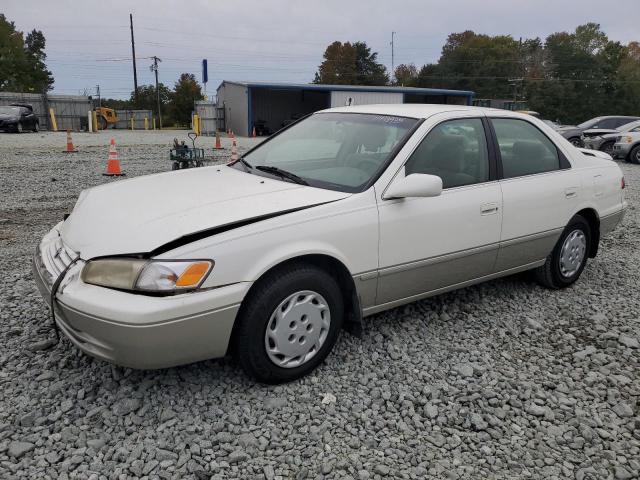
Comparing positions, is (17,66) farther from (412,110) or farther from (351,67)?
(412,110)

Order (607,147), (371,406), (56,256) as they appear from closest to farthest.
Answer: (371,406) < (56,256) < (607,147)

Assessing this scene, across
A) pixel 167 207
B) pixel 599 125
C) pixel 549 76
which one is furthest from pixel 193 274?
pixel 549 76

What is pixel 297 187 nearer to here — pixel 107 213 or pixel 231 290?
pixel 231 290

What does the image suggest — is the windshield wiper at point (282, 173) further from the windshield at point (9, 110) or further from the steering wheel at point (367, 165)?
the windshield at point (9, 110)

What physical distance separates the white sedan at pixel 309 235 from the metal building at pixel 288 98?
30.7m

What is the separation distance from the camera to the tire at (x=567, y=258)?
4.56m

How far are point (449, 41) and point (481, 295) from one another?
299 ft

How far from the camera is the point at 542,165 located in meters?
4.36

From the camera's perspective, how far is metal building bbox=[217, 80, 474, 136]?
116ft

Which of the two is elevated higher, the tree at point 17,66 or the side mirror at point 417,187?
the tree at point 17,66

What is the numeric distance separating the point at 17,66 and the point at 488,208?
7553cm

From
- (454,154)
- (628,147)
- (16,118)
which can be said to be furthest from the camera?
(16,118)

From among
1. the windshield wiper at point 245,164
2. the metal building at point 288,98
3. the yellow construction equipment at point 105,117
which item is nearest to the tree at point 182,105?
the metal building at point 288,98

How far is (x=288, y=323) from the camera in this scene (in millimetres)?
2947
